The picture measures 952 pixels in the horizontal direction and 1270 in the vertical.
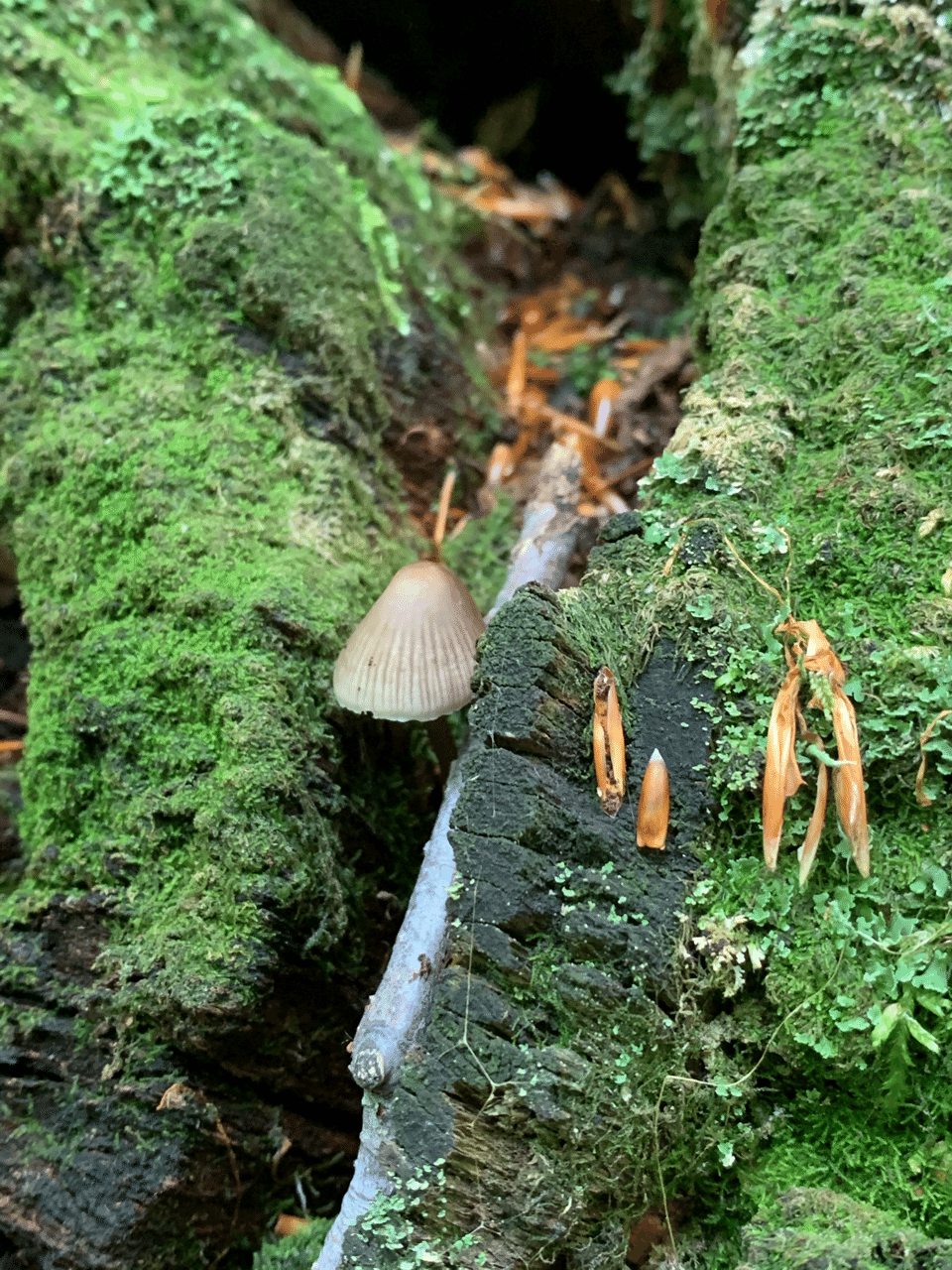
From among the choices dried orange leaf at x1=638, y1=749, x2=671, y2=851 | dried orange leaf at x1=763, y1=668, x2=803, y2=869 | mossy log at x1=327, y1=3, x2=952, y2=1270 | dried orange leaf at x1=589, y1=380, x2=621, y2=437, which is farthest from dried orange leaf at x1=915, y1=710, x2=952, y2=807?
dried orange leaf at x1=589, y1=380, x2=621, y2=437

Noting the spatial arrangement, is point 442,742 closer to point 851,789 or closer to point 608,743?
point 608,743

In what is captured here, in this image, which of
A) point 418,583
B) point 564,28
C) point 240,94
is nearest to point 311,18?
point 564,28

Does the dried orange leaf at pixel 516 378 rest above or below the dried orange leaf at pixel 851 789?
above

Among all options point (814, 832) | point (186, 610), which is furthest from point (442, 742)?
point (814, 832)

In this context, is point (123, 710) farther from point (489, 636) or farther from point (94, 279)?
point (94, 279)

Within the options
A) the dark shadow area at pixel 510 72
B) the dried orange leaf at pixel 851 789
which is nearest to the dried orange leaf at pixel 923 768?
the dried orange leaf at pixel 851 789

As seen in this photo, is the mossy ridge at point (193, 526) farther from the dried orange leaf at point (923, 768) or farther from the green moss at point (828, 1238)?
the dried orange leaf at point (923, 768)
